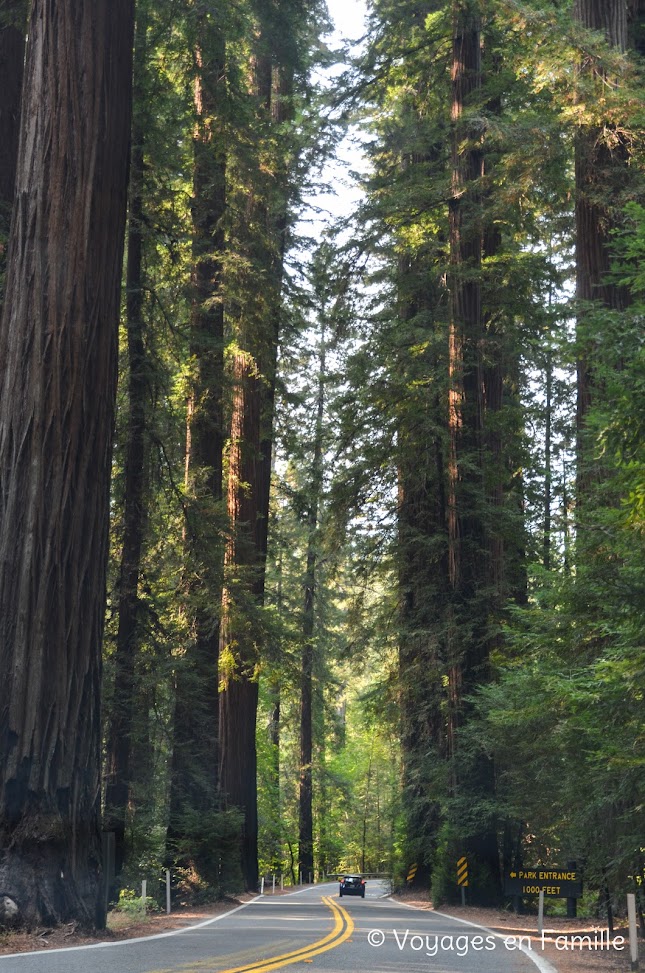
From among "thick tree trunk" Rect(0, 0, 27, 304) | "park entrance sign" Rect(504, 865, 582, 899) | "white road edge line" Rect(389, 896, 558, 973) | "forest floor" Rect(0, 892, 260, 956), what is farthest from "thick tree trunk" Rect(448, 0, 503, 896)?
"thick tree trunk" Rect(0, 0, 27, 304)

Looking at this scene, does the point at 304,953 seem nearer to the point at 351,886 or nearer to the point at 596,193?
the point at 596,193

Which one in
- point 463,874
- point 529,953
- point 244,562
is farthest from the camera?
point 244,562

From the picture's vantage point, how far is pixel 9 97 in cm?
1470

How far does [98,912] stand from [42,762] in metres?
1.60

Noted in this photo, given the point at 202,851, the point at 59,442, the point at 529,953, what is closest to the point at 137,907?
the point at 202,851

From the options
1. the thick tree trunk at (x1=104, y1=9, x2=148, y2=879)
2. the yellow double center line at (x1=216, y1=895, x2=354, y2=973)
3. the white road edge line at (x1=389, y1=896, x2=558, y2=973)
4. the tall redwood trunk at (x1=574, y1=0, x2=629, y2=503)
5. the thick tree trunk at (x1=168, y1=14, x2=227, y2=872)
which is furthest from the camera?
the thick tree trunk at (x1=168, y1=14, x2=227, y2=872)

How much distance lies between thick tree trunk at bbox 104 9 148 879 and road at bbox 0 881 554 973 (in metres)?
3.07

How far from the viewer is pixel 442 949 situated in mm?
11609

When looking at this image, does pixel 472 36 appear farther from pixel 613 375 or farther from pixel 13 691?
pixel 13 691

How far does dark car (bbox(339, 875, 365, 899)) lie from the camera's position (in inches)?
1500

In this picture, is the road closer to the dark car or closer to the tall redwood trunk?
the tall redwood trunk

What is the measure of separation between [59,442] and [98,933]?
4839 mm

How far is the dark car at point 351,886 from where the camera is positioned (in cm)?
3809

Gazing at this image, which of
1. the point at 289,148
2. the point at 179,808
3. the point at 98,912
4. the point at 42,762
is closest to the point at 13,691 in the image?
the point at 42,762
